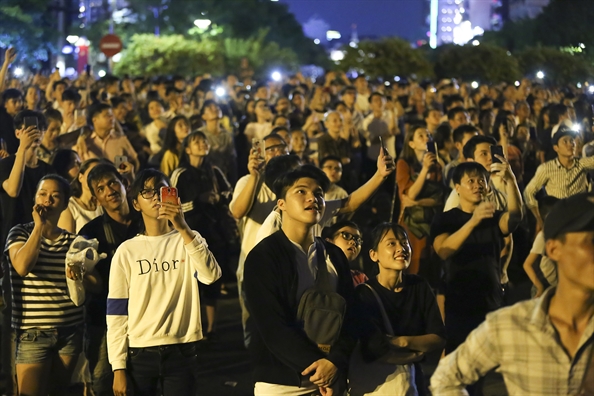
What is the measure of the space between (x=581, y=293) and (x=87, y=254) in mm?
3289

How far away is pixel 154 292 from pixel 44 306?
91cm

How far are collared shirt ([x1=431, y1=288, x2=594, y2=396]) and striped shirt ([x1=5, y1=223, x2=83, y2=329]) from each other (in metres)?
3.04

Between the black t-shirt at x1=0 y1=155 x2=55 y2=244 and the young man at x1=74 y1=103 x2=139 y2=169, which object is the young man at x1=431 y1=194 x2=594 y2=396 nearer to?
the black t-shirt at x1=0 y1=155 x2=55 y2=244

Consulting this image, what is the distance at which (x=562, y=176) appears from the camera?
29.8 ft

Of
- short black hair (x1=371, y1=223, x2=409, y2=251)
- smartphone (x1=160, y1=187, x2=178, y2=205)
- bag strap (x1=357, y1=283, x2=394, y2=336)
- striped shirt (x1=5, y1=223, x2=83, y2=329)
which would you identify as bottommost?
bag strap (x1=357, y1=283, x2=394, y2=336)

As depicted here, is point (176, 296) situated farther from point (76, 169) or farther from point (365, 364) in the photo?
point (76, 169)

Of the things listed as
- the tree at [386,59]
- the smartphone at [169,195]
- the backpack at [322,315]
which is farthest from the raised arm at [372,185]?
the tree at [386,59]

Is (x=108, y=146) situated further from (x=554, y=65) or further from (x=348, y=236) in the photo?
(x=554, y=65)

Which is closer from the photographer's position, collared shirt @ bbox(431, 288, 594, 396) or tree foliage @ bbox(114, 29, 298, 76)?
collared shirt @ bbox(431, 288, 594, 396)

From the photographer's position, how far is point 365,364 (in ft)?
16.2

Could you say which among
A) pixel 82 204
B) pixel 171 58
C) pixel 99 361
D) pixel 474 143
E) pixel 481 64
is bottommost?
pixel 99 361

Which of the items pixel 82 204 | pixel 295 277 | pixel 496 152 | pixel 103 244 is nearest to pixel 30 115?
pixel 82 204

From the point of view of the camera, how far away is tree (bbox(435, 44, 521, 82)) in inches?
1302

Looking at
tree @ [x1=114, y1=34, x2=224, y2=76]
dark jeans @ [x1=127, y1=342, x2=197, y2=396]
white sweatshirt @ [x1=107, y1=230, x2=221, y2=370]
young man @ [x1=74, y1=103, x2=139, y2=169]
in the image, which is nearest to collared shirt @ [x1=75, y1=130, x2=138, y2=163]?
young man @ [x1=74, y1=103, x2=139, y2=169]
